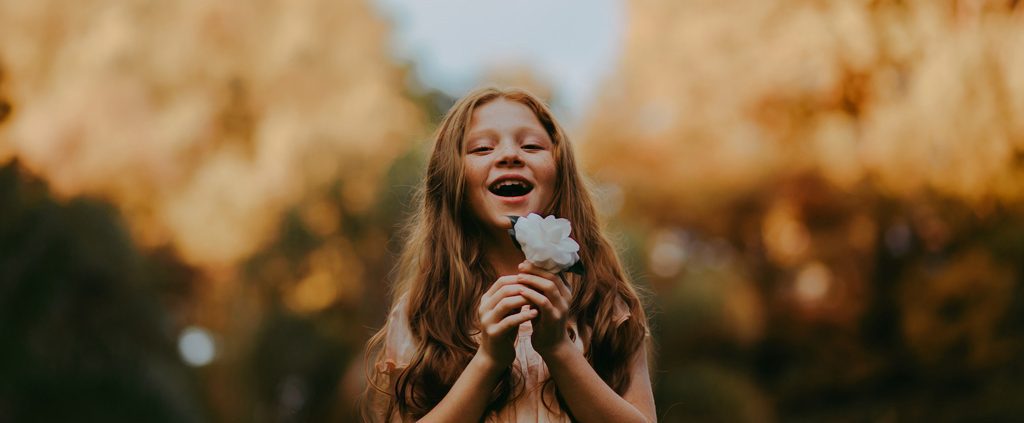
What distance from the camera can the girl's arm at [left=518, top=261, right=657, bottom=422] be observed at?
2.17 meters

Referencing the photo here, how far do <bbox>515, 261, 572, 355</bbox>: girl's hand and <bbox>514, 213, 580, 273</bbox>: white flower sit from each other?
25mm

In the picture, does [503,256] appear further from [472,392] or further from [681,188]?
[681,188]

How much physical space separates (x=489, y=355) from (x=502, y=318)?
0.30ft

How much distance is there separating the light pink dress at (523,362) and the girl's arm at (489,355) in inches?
4.6

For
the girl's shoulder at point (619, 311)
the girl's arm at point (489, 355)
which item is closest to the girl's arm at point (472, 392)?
the girl's arm at point (489, 355)

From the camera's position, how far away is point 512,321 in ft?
7.06

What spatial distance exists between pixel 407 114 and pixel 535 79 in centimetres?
278

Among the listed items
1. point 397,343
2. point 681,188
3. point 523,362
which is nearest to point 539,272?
point 523,362

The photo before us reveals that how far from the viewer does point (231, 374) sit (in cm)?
1529

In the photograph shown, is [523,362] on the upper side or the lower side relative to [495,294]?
lower

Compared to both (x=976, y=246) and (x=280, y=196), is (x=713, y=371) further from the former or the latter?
(x=280, y=196)

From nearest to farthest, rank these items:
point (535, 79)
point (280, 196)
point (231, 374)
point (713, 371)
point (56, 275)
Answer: point (56, 275)
point (231, 374)
point (713, 371)
point (280, 196)
point (535, 79)

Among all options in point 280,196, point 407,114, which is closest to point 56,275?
point 280,196

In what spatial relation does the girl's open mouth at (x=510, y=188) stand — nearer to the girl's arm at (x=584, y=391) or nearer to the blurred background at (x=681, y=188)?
the girl's arm at (x=584, y=391)
